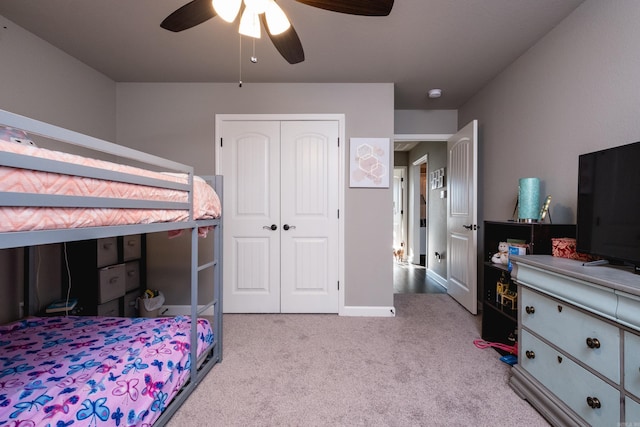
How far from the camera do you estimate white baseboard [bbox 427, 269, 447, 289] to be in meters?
3.91

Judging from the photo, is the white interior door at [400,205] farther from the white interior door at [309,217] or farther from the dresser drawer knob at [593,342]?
the dresser drawer knob at [593,342]

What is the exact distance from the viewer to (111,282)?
2.24m

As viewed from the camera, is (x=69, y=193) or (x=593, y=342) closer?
(x=69, y=193)

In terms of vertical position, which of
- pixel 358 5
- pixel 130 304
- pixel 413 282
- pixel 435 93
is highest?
pixel 435 93

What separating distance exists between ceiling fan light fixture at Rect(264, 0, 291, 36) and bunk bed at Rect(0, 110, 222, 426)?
880 mm

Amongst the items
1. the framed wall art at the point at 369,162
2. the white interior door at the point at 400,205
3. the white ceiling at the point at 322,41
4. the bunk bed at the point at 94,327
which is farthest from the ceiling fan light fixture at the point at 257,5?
the white interior door at the point at 400,205

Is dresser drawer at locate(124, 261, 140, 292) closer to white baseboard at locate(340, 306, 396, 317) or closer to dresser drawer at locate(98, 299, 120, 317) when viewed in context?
dresser drawer at locate(98, 299, 120, 317)

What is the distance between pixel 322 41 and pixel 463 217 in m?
2.25

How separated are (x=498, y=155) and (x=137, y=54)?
348cm

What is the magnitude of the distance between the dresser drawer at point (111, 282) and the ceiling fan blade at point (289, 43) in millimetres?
2169

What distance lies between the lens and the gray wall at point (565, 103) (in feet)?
4.93

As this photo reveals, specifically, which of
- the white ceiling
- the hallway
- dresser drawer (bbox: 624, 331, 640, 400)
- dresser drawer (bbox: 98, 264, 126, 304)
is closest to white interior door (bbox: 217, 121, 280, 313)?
the white ceiling

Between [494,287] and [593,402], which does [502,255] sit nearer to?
[494,287]

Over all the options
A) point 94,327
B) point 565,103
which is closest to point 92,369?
point 94,327
